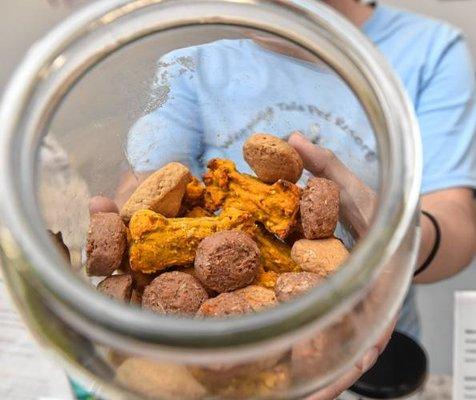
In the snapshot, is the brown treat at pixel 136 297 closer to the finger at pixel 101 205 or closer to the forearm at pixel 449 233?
the finger at pixel 101 205

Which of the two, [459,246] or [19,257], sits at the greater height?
[19,257]

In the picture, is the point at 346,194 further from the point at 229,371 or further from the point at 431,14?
the point at 431,14

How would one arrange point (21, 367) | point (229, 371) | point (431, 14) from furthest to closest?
1. point (431, 14)
2. point (21, 367)
3. point (229, 371)

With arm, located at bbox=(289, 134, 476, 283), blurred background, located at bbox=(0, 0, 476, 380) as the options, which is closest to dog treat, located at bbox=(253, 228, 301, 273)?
arm, located at bbox=(289, 134, 476, 283)

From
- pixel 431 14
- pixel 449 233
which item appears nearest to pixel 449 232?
pixel 449 233

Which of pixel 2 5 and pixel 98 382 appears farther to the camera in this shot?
pixel 2 5

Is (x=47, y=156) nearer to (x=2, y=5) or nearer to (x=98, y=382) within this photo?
(x=98, y=382)

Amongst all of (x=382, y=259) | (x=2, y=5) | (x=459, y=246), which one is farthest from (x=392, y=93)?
(x=2, y=5)
